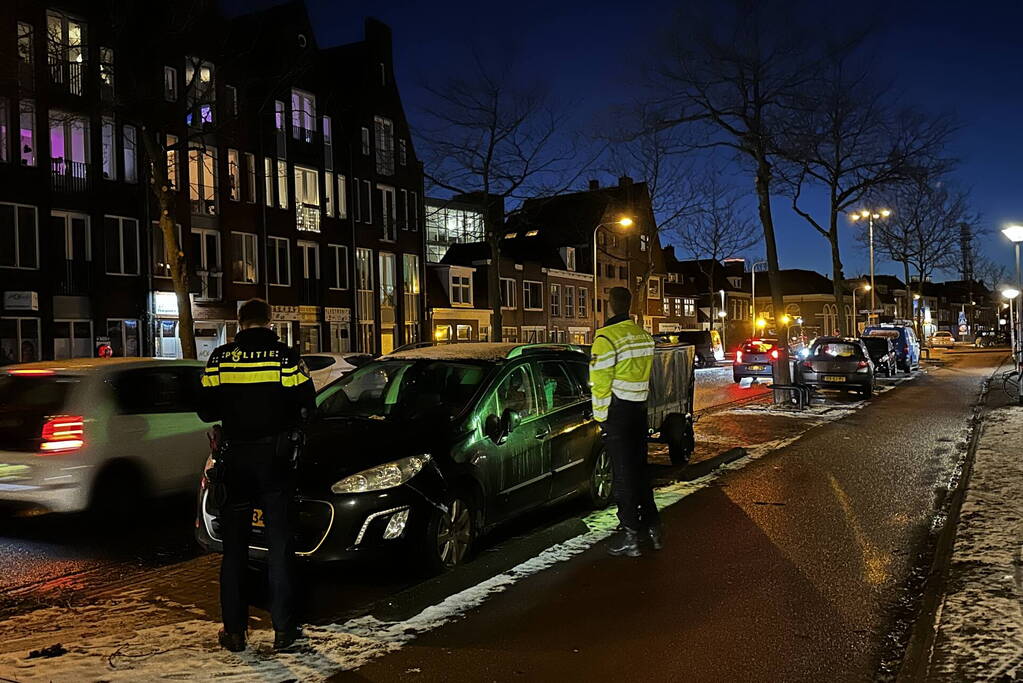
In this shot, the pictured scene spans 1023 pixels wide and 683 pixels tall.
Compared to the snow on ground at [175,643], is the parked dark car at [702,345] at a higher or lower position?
higher

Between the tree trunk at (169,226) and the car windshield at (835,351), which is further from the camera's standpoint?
the car windshield at (835,351)

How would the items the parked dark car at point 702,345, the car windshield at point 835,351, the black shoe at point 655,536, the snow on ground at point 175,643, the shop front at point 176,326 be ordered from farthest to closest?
the parked dark car at point 702,345, the shop front at point 176,326, the car windshield at point 835,351, the black shoe at point 655,536, the snow on ground at point 175,643

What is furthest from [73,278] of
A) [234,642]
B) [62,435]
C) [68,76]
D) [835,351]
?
[234,642]

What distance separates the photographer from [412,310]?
44.2 metres

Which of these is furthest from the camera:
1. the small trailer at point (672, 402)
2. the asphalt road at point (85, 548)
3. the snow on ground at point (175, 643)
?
the small trailer at point (672, 402)

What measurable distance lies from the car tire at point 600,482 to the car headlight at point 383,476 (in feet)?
8.50

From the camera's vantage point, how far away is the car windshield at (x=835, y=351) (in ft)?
74.1

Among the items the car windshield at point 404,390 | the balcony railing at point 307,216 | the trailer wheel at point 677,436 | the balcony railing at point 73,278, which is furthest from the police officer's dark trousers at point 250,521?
the balcony railing at point 307,216

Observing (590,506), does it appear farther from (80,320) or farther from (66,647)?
(80,320)

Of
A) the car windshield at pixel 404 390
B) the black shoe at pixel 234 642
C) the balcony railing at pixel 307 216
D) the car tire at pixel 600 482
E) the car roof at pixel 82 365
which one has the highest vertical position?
the balcony railing at pixel 307 216

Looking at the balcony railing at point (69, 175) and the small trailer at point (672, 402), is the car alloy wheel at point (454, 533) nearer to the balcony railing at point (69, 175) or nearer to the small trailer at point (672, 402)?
the small trailer at point (672, 402)

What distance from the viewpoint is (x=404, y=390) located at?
763 centimetres

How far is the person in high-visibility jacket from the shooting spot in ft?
21.5

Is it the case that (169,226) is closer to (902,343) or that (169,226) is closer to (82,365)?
(82,365)
